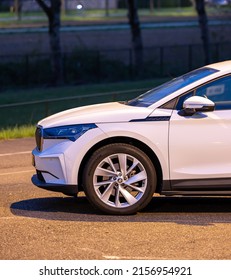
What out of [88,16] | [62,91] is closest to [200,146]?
[62,91]

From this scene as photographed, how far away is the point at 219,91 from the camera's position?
10211mm

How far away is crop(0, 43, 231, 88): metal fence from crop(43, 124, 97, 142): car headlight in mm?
26403

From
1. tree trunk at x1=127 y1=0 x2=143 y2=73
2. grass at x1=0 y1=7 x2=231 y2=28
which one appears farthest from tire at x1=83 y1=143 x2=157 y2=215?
grass at x1=0 y1=7 x2=231 y2=28

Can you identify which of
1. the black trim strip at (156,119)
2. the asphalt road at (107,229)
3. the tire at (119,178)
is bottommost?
the asphalt road at (107,229)

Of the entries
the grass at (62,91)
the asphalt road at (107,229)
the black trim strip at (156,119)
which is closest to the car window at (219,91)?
the black trim strip at (156,119)

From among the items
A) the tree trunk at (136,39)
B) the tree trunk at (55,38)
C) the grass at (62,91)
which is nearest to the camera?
the grass at (62,91)

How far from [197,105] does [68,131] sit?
1422mm

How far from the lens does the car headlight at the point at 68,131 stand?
10070 mm

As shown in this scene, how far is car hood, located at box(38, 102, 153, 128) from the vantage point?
10.1 metres

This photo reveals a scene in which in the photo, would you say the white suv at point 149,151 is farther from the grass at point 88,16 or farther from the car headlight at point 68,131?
the grass at point 88,16

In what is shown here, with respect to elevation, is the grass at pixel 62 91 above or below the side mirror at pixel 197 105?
below

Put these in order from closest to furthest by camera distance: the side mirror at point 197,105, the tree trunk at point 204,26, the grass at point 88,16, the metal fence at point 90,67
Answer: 1. the side mirror at point 197,105
2. the metal fence at point 90,67
3. the tree trunk at point 204,26
4. the grass at point 88,16

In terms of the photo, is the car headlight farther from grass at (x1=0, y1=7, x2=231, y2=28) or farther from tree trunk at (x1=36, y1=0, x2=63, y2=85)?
grass at (x1=0, y1=7, x2=231, y2=28)

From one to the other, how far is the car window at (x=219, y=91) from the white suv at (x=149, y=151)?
11mm
